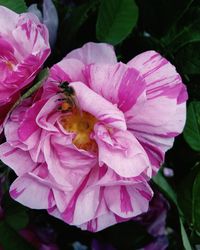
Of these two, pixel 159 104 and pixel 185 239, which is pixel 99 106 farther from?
pixel 185 239

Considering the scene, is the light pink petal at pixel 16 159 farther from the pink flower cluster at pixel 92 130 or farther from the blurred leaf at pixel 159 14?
the blurred leaf at pixel 159 14

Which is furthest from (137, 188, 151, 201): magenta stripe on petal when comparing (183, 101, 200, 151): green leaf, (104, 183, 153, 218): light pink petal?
(183, 101, 200, 151): green leaf

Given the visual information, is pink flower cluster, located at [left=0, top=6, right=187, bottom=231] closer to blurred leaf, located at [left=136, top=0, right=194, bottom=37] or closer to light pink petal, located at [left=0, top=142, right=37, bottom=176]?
light pink petal, located at [left=0, top=142, right=37, bottom=176]

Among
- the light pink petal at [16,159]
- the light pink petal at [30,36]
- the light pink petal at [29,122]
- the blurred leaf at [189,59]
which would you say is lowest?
the light pink petal at [16,159]

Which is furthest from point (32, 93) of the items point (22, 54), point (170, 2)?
point (170, 2)

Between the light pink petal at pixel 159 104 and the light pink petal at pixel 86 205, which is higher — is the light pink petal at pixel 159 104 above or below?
above

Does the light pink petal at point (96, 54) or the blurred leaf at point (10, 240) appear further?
the blurred leaf at point (10, 240)

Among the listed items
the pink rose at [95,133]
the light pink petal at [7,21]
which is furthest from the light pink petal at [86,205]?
the light pink petal at [7,21]

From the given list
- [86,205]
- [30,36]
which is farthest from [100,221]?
[30,36]
